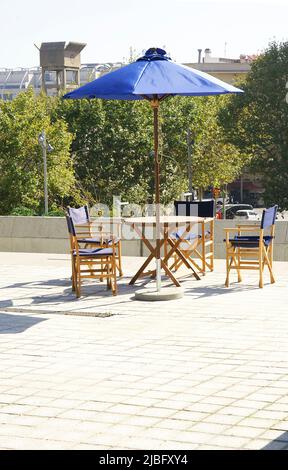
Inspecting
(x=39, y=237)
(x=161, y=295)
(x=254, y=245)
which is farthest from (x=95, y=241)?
(x=39, y=237)

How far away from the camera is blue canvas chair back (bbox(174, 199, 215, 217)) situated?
13109 mm

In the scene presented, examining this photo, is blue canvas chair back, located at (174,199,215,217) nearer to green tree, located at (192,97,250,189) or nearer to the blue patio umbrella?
the blue patio umbrella

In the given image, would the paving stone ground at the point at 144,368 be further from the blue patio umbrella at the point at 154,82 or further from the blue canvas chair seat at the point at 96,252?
the blue patio umbrella at the point at 154,82

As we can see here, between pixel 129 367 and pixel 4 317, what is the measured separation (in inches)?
112

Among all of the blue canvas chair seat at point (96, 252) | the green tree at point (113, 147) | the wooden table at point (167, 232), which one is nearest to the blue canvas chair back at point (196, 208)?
the wooden table at point (167, 232)

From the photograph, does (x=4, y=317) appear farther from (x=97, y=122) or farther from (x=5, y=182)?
(x=97, y=122)

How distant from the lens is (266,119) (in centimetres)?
4766

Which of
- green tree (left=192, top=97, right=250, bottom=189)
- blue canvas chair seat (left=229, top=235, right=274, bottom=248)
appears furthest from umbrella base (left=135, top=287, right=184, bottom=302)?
green tree (left=192, top=97, right=250, bottom=189)

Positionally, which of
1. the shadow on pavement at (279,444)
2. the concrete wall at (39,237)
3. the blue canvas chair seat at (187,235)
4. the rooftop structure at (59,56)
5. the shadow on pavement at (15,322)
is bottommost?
the shadow on pavement at (279,444)

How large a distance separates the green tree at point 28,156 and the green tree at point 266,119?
1028 centimetres

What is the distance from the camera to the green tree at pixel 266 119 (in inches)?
1845

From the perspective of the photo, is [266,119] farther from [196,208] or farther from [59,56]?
[59,56]

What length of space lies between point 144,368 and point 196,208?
6128mm

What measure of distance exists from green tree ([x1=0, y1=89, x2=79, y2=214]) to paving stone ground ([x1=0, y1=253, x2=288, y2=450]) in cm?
2414
